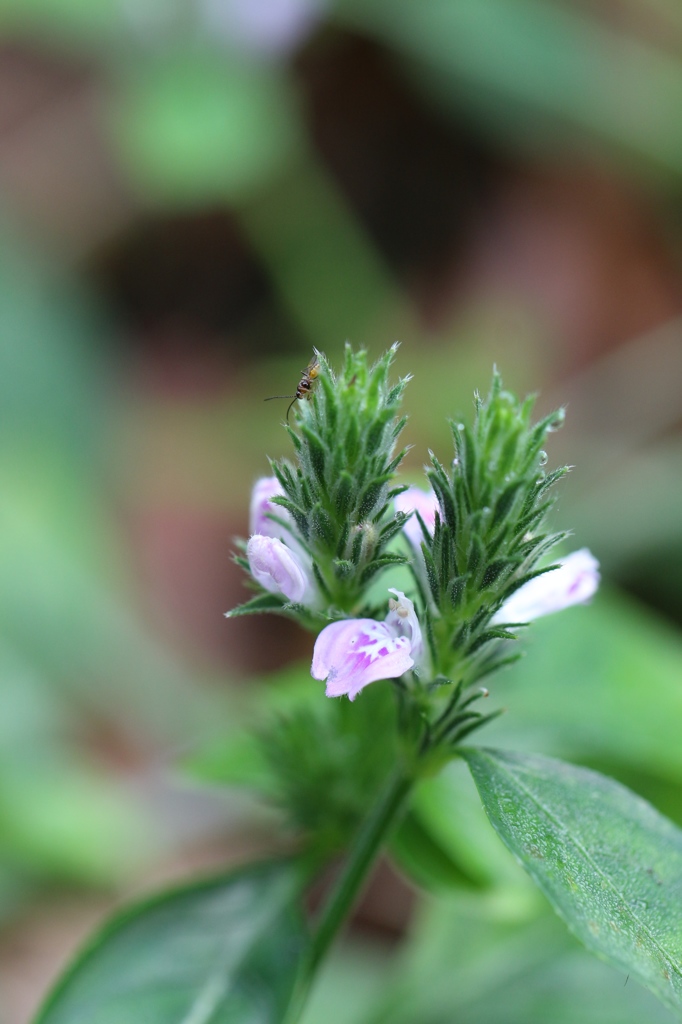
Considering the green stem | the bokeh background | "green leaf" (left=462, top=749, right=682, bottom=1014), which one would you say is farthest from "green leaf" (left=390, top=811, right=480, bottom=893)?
the bokeh background

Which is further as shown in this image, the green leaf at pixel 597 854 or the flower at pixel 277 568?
the flower at pixel 277 568

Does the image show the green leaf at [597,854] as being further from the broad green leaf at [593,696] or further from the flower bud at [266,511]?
the broad green leaf at [593,696]

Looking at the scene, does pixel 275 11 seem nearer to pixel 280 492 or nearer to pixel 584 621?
pixel 584 621

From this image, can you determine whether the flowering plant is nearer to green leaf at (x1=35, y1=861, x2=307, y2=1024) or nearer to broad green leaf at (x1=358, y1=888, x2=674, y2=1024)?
green leaf at (x1=35, y1=861, x2=307, y2=1024)

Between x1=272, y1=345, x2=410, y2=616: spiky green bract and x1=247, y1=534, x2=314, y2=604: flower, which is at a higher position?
x1=272, y1=345, x2=410, y2=616: spiky green bract

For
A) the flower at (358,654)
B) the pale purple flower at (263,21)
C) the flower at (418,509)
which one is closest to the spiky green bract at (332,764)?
the flower at (418,509)

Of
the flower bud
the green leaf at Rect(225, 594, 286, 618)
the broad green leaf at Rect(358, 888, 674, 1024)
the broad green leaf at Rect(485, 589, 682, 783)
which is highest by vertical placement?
the flower bud
